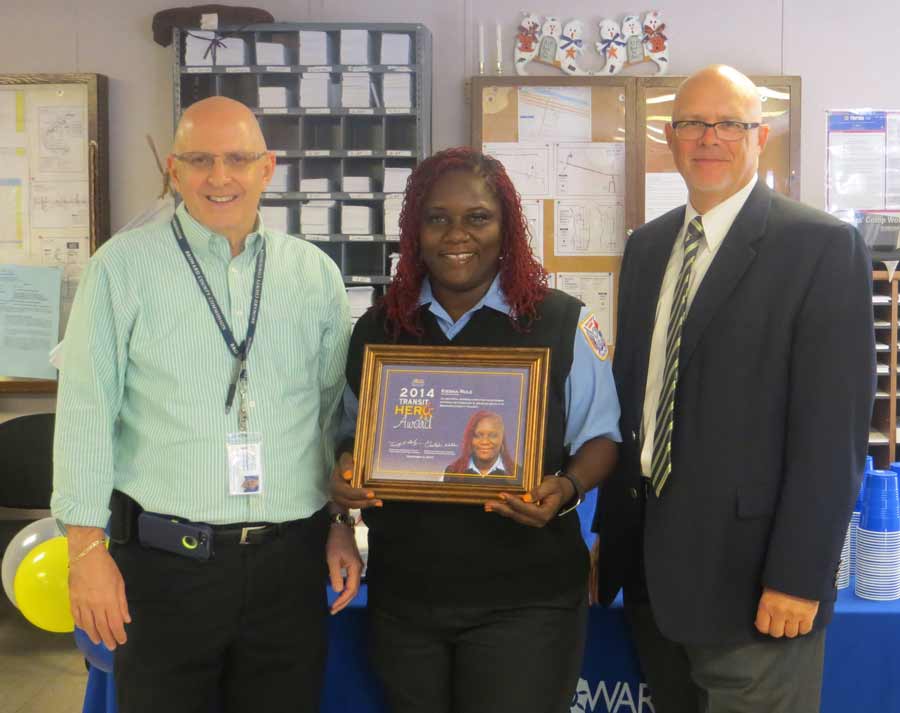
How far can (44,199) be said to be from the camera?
17.3ft

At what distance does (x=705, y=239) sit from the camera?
1777 millimetres

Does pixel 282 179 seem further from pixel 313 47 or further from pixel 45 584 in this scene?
pixel 45 584

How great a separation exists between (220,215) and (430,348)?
0.49 meters

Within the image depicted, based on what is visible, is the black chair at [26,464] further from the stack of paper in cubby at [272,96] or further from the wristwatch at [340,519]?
the wristwatch at [340,519]

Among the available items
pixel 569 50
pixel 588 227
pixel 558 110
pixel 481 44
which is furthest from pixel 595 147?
pixel 481 44

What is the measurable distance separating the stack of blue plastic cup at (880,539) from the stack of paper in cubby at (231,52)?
3.83 metres

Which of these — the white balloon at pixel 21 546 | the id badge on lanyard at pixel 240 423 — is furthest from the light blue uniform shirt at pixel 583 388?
the white balloon at pixel 21 546

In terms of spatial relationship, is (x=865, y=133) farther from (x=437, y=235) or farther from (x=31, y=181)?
(x=31, y=181)

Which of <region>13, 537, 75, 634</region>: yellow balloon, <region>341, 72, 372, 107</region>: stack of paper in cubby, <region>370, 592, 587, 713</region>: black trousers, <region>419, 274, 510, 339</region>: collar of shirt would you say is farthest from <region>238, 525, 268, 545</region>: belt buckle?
<region>341, 72, 372, 107</region>: stack of paper in cubby

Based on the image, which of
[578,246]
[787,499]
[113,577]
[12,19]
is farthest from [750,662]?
[12,19]

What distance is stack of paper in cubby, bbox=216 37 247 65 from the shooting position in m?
4.78

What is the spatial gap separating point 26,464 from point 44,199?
1913 millimetres

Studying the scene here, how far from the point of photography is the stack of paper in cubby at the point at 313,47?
187 inches

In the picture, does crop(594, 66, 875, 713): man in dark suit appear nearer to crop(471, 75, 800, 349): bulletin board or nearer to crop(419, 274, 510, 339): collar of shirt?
crop(419, 274, 510, 339): collar of shirt
